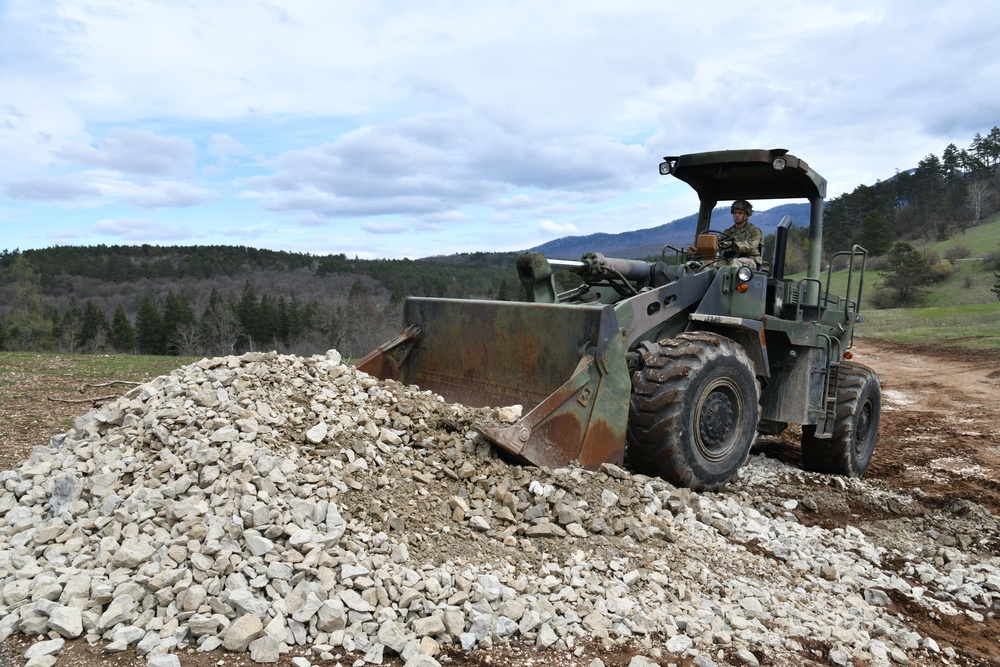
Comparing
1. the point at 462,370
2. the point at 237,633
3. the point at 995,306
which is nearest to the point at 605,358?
the point at 462,370

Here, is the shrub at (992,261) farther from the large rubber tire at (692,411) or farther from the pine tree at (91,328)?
the pine tree at (91,328)

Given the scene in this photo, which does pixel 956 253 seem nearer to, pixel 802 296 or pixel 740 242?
pixel 802 296

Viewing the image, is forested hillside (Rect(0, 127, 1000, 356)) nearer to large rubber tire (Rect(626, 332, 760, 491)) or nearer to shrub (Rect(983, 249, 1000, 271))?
shrub (Rect(983, 249, 1000, 271))

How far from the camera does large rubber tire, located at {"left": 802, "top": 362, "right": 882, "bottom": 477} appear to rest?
24.4 ft

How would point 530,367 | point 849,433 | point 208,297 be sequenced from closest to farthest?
point 530,367, point 849,433, point 208,297

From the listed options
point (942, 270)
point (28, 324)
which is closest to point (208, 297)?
point (28, 324)

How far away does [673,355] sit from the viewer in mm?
5605

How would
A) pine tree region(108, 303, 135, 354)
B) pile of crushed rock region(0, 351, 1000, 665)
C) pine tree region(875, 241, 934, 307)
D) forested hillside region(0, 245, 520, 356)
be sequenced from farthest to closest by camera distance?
pine tree region(108, 303, 135, 354), forested hillside region(0, 245, 520, 356), pine tree region(875, 241, 934, 307), pile of crushed rock region(0, 351, 1000, 665)

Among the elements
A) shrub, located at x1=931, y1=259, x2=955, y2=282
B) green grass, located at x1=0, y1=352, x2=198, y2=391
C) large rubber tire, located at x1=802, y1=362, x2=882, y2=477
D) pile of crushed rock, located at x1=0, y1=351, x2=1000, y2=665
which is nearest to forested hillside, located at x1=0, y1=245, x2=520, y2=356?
green grass, located at x1=0, y1=352, x2=198, y2=391

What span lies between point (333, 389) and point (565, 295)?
2.69 meters

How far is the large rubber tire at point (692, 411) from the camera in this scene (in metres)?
5.46

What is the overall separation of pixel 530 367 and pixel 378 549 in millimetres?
2337

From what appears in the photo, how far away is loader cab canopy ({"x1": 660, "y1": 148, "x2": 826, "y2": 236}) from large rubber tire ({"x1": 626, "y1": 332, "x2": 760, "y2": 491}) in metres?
2.03

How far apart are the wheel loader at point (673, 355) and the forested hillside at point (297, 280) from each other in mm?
23388
